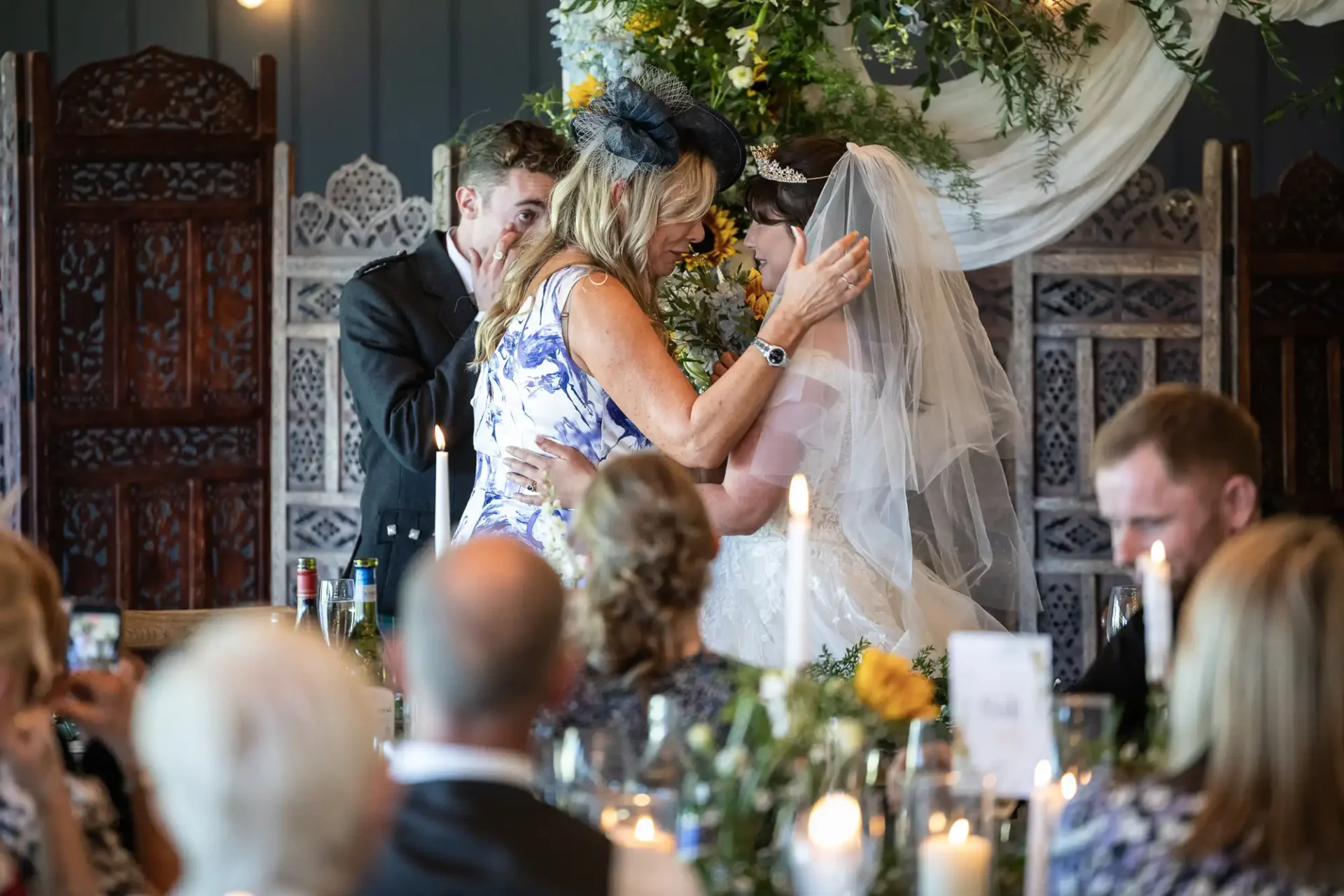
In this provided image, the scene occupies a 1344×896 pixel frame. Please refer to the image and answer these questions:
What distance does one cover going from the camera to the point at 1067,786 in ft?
5.16

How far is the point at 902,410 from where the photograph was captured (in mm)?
3062

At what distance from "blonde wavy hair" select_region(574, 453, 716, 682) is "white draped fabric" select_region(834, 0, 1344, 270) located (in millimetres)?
2209

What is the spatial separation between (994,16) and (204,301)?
3076 mm

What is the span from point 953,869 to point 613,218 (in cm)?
163

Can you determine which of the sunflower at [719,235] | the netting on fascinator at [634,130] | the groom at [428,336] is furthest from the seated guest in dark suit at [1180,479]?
the groom at [428,336]

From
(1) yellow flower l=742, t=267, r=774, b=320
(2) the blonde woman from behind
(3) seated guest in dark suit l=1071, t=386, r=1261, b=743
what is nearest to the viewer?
(2) the blonde woman from behind

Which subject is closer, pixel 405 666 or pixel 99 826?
pixel 405 666

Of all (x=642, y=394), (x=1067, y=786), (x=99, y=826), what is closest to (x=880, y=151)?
(x=642, y=394)

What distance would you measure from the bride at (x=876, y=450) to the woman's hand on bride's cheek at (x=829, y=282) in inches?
5.7

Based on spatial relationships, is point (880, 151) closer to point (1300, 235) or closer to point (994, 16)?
point (994, 16)

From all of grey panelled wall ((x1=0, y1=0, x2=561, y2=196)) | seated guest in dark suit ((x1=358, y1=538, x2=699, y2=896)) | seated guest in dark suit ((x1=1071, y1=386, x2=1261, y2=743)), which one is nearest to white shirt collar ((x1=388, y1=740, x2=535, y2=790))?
seated guest in dark suit ((x1=358, y1=538, x2=699, y2=896))

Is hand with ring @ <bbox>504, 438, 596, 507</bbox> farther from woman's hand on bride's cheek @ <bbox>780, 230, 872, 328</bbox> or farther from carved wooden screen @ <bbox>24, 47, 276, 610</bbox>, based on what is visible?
carved wooden screen @ <bbox>24, 47, 276, 610</bbox>

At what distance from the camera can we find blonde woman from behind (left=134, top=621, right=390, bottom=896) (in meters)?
1.12

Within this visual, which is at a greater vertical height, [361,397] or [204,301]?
[204,301]
